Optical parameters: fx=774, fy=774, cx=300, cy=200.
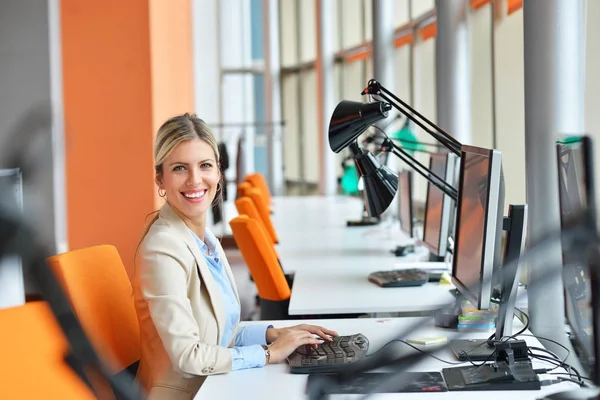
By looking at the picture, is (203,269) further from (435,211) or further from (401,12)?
(401,12)

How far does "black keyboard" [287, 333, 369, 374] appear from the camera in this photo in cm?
185

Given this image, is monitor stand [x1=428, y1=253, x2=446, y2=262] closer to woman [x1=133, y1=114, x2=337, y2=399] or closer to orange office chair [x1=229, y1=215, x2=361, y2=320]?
orange office chair [x1=229, y1=215, x2=361, y2=320]

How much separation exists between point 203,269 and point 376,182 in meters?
1.00

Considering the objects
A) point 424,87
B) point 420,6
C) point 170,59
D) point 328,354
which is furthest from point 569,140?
point 420,6

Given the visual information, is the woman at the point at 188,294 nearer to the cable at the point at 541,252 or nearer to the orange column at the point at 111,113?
the cable at the point at 541,252

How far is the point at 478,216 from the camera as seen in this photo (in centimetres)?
197

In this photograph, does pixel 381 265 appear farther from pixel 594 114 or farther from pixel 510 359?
pixel 510 359

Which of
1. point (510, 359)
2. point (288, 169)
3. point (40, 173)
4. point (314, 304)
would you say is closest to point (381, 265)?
point (314, 304)

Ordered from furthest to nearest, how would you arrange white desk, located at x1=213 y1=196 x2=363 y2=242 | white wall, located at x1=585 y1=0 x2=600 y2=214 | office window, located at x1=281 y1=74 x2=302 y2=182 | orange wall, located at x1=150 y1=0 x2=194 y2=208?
1. office window, located at x1=281 y1=74 x2=302 y2=182
2. white desk, located at x1=213 y1=196 x2=363 y2=242
3. orange wall, located at x1=150 y1=0 x2=194 y2=208
4. white wall, located at x1=585 y1=0 x2=600 y2=214

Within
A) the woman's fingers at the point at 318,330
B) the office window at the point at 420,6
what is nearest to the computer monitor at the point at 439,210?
the woman's fingers at the point at 318,330

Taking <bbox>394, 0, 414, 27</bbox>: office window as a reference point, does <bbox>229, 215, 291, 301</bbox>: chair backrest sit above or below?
below

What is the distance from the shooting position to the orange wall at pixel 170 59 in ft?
18.3

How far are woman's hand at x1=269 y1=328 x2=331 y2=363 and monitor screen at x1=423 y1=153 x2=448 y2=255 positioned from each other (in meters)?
1.27

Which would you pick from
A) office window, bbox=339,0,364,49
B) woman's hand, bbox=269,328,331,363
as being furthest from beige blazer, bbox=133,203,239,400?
office window, bbox=339,0,364,49
